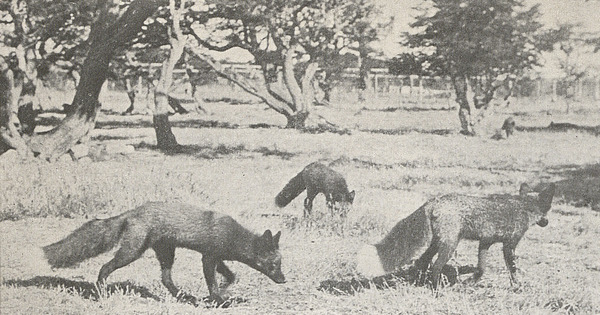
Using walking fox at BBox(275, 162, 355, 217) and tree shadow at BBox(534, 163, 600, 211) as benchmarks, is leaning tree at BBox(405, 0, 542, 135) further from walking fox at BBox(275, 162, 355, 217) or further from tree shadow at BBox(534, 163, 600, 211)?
walking fox at BBox(275, 162, 355, 217)

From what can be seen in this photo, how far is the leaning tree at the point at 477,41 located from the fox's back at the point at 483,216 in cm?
28

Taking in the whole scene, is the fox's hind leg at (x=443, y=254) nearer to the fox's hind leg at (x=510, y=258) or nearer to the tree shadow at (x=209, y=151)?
the fox's hind leg at (x=510, y=258)

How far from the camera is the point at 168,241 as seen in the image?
221 cm

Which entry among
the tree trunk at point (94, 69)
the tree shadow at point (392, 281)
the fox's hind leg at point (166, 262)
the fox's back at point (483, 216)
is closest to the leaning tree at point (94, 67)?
the tree trunk at point (94, 69)

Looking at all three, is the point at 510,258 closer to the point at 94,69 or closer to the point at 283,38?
the point at 283,38

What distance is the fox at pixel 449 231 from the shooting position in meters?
2.29

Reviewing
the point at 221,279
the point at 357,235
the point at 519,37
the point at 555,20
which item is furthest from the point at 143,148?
the point at 555,20

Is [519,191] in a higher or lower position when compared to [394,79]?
lower

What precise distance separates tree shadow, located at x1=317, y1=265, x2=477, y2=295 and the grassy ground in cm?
2

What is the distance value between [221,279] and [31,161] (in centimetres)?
76

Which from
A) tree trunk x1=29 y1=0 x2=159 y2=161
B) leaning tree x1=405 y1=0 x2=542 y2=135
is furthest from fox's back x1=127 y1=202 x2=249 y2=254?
leaning tree x1=405 y1=0 x2=542 y2=135

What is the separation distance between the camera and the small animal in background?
2.52m

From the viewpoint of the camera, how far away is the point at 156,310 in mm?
2195

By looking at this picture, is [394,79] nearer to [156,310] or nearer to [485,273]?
[485,273]
